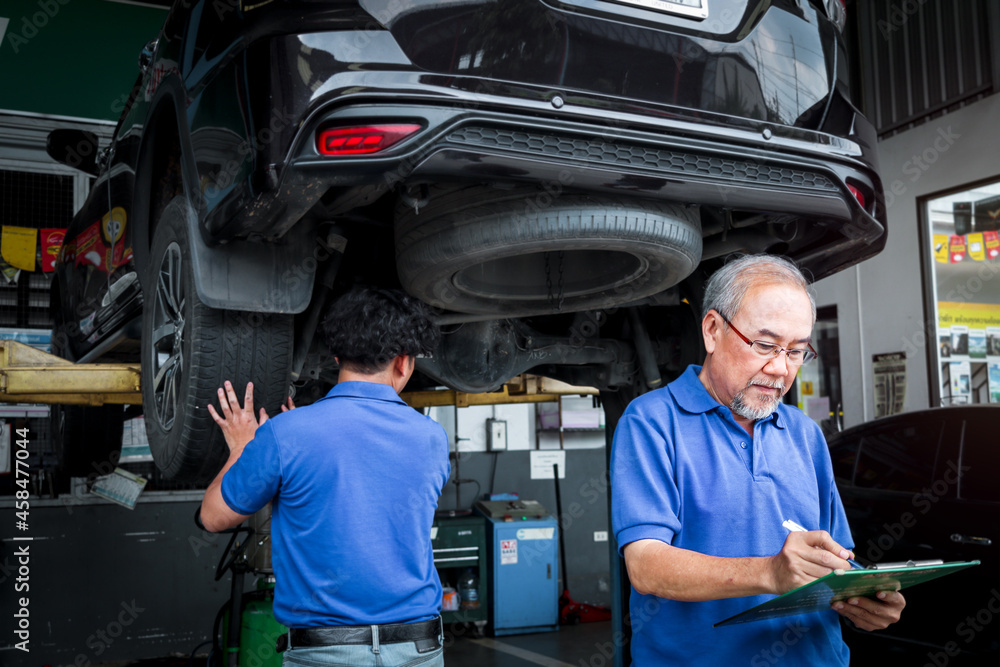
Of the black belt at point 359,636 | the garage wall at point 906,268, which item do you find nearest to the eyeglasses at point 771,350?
the black belt at point 359,636

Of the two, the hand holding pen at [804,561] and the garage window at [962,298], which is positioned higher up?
the garage window at [962,298]

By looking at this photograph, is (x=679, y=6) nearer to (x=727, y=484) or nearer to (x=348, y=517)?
(x=727, y=484)

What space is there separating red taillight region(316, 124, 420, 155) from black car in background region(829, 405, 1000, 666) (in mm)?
2795

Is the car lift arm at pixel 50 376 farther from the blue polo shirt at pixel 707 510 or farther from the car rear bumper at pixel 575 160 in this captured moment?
the blue polo shirt at pixel 707 510

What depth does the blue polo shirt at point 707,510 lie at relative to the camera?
1250mm

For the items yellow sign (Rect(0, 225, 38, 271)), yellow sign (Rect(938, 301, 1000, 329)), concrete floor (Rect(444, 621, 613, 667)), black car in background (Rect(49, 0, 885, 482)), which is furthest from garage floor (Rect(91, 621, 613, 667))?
black car in background (Rect(49, 0, 885, 482))

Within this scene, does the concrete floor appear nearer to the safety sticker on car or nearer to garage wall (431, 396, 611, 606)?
garage wall (431, 396, 611, 606)

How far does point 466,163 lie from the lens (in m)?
1.58

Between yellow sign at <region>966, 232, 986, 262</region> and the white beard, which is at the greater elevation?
yellow sign at <region>966, 232, 986, 262</region>

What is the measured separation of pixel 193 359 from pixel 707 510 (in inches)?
49.4

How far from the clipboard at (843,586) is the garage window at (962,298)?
5462 millimetres

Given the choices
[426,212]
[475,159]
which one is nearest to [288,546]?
[426,212]

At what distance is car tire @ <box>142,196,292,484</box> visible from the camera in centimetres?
192

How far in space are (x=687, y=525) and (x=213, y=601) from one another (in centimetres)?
535
